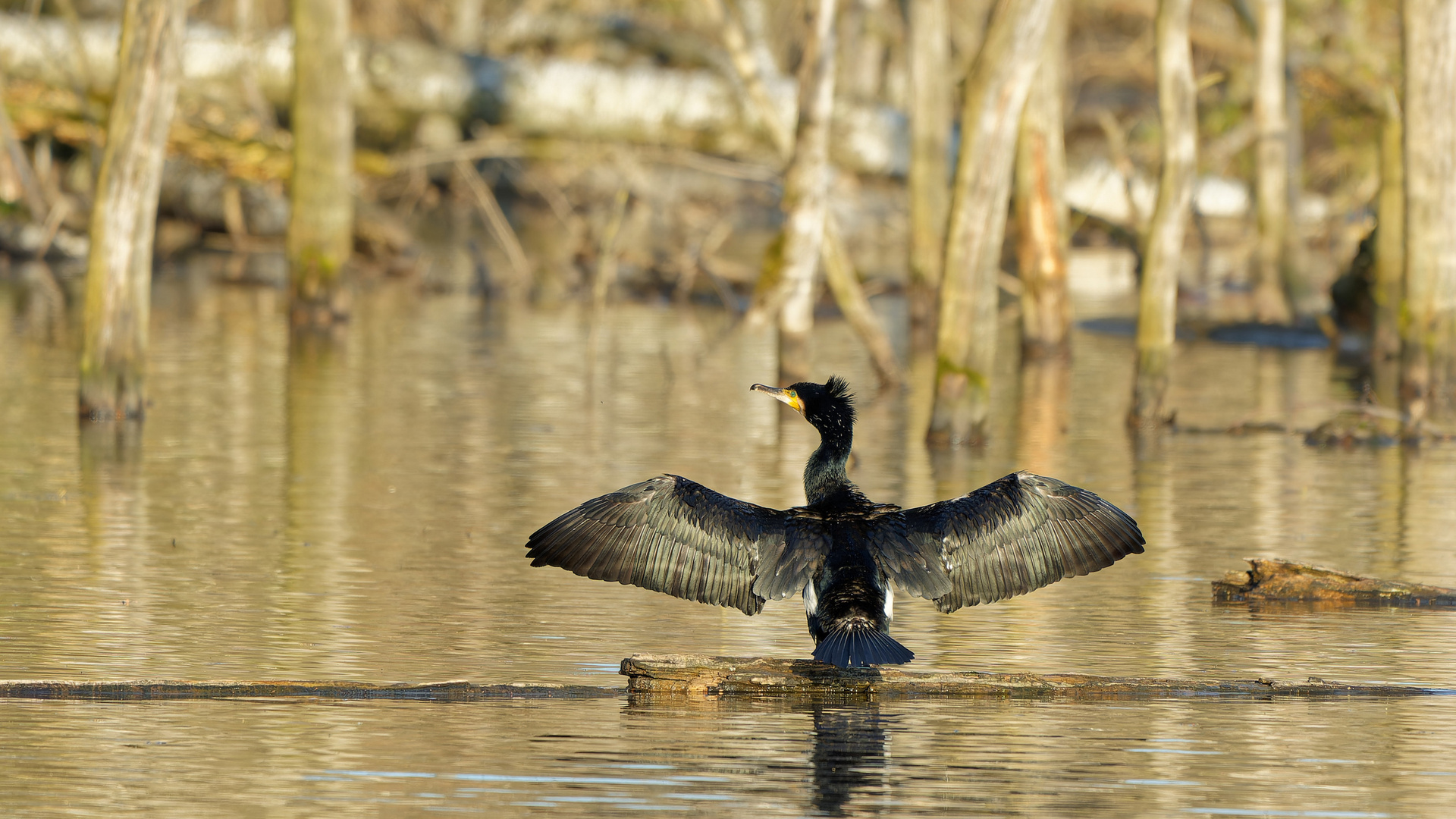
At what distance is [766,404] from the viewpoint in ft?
62.5

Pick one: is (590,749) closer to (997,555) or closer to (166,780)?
(166,780)

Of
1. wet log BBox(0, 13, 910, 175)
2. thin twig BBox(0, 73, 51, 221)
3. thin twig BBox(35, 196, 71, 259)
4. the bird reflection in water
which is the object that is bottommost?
the bird reflection in water

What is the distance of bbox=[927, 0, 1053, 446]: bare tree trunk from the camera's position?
14516mm

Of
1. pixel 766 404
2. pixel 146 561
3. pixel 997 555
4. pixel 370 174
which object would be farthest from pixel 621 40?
pixel 997 555

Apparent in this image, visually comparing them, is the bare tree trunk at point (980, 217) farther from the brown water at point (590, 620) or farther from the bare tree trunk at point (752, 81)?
the bare tree trunk at point (752, 81)

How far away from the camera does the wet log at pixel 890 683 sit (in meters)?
7.60

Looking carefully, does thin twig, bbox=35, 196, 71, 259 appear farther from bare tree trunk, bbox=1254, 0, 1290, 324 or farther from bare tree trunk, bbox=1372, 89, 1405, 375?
bare tree trunk, bbox=1372, 89, 1405, 375

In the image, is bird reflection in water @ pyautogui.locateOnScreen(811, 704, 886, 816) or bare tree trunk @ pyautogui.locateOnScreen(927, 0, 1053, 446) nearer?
bird reflection in water @ pyautogui.locateOnScreen(811, 704, 886, 816)

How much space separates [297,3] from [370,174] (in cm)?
1014

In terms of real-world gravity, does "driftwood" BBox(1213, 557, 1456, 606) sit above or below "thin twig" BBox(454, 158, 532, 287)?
below

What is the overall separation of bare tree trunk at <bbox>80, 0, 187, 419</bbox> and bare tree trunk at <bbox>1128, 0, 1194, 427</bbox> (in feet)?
22.7

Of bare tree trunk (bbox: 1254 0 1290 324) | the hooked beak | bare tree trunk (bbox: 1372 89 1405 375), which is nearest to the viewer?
the hooked beak

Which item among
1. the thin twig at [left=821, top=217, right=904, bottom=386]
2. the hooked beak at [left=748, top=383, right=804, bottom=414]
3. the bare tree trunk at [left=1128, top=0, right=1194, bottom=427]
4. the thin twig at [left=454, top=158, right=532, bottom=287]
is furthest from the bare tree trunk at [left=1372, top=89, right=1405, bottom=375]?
the hooked beak at [left=748, top=383, right=804, bottom=414]

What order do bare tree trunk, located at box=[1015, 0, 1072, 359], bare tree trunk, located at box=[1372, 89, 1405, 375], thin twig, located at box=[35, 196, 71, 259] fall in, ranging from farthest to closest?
thin twig, located at box=[35, 196, 71, 259] < bare tree trunk, located at box=[1372, 89, 1405, 375] < bare tree trunk, located at box=[1015, 0, 1072, 359]
